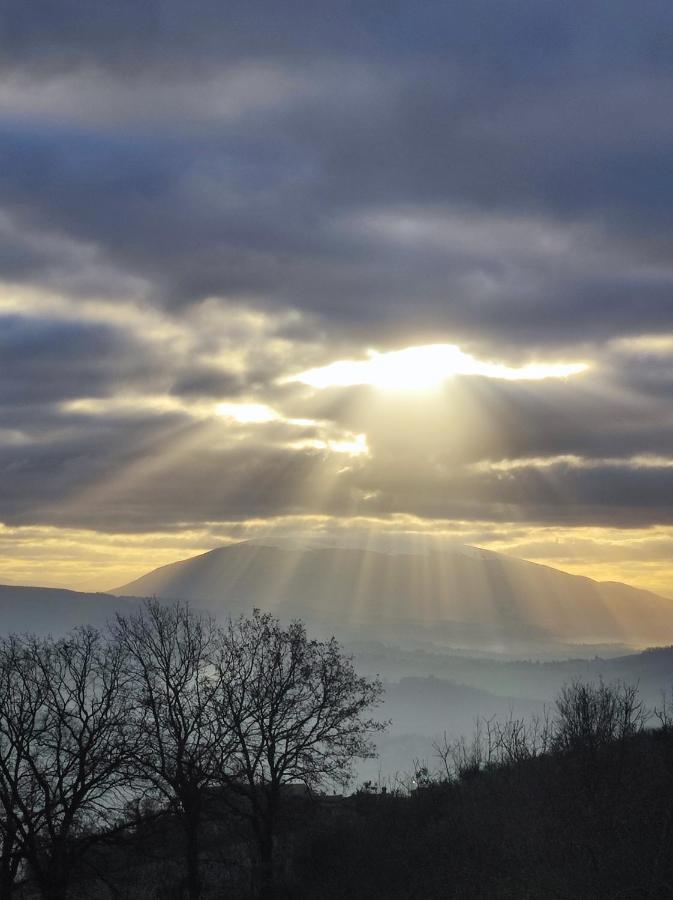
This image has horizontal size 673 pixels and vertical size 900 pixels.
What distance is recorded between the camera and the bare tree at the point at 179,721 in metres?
52.9

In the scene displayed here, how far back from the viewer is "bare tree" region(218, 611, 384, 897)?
5469 cm

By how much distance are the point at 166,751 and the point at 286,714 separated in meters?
7.21

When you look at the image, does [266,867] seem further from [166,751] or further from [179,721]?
[179,721]

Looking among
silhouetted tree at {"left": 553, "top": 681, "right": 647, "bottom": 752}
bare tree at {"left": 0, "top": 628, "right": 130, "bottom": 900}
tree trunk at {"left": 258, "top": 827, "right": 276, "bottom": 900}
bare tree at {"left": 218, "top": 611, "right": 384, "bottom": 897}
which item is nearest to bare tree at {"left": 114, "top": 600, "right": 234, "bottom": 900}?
bare tree at {"left": 218, "top": 611, "right": 384, "bottom": 897}

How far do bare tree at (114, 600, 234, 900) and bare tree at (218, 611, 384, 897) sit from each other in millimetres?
1317

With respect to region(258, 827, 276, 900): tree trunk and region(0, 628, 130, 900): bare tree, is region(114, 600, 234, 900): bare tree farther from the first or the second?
region(258, 827, 276, 900): tree trunk

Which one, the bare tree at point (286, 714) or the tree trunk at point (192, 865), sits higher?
the bare tree at point (286, 714)

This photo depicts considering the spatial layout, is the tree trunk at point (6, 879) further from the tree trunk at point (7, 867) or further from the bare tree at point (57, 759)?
the bare tree at point (57, 759)

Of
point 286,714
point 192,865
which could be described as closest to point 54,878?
point 192,865

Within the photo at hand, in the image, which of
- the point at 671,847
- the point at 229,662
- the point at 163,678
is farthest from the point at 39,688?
the point at 671,847

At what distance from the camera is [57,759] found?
50.7m

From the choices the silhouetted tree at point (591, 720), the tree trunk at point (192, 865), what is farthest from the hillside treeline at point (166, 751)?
the silhouetted tree at point (591, 720)

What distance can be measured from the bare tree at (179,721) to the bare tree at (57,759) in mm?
1473

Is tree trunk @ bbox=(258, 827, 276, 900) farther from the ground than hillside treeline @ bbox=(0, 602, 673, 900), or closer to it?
closer to it
